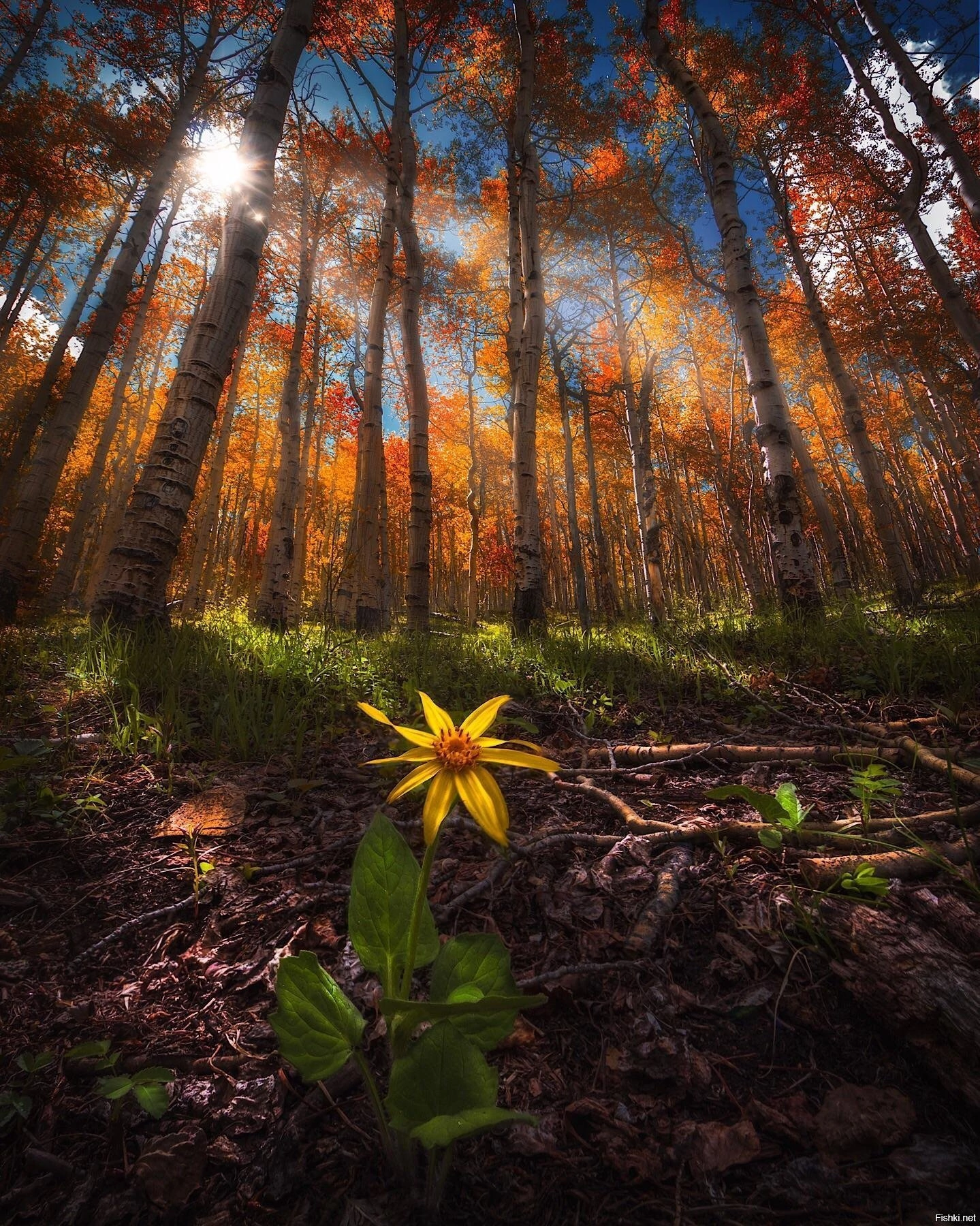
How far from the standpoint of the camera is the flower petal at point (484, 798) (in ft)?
2.28

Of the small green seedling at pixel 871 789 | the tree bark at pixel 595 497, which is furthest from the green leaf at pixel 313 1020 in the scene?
the tree bark at pixel 595 497

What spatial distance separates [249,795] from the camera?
1873mm

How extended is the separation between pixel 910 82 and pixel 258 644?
35.2ft

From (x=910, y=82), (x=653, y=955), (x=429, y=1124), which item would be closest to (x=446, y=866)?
(x=653, y=955)

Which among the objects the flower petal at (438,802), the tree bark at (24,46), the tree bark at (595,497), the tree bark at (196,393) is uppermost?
the tree bark at (24,46)

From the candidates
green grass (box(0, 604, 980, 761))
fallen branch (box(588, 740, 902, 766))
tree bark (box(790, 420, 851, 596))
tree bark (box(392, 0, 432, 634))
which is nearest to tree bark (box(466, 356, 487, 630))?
tree bark (box(392, 0, 432, 634))

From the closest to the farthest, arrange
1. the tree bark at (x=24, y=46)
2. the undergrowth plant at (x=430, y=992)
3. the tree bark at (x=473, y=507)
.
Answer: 1. the undergrowth plant at (x=430, y=992)
2. the tree bark at (x=24, y=46)
3. the tree bark at (x=473, y=507)

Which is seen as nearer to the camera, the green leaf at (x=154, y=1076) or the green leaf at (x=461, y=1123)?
the green leaf at (x=461, y=1123)

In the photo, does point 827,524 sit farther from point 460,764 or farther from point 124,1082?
point 124,1082

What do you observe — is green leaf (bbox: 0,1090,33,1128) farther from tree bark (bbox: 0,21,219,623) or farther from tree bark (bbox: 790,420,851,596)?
tree bark (bbox: 790,420,851,596)

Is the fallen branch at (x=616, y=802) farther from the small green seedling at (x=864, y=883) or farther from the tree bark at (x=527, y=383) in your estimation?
the tree bark at (x=527, y=383)

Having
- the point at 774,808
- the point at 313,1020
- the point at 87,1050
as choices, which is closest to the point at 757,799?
the point at 774,808

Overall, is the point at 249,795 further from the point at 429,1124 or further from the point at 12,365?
the point at 12,365

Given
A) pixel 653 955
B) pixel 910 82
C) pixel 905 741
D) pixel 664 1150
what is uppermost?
pixel 910 82
